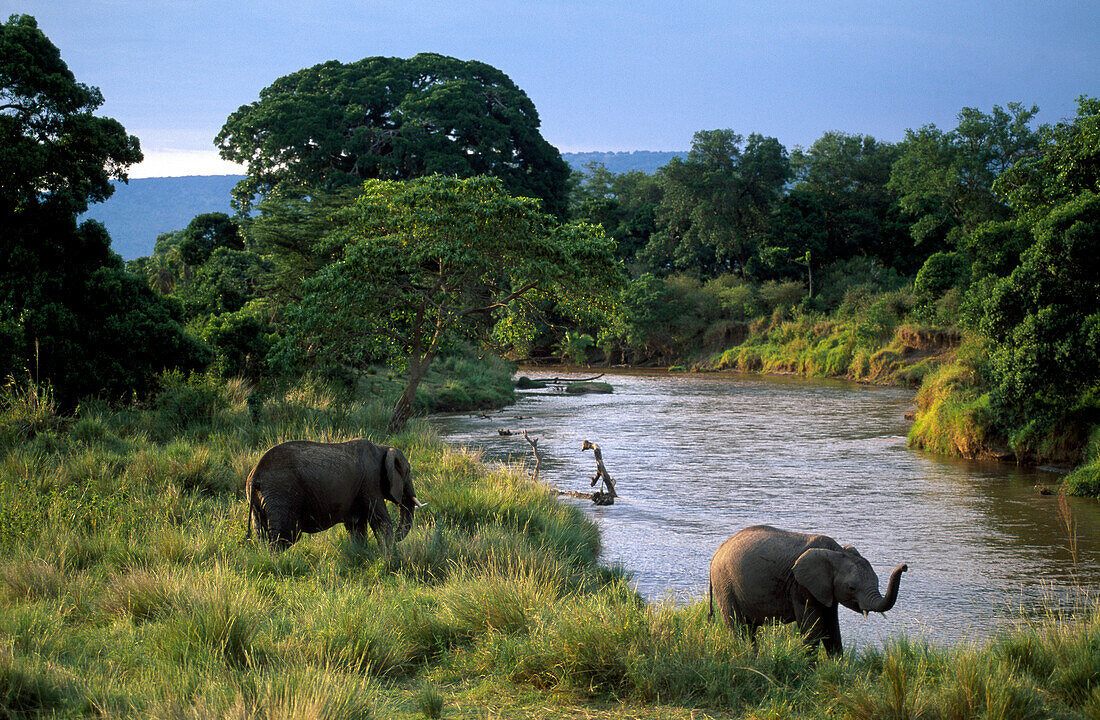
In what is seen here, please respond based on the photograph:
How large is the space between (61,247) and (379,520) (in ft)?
34.1

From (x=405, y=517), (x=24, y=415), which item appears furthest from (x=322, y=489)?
(x=24, y=415)

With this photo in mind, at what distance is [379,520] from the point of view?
27.2 feet

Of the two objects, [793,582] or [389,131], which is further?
[389,131]

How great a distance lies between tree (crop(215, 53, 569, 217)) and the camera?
40.6m

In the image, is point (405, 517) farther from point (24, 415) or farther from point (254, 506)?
point (24, 415)

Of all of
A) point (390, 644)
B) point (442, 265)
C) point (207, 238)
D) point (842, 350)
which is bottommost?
point (390, 644)

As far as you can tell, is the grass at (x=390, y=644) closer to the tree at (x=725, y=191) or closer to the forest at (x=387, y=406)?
the forest at (x=387, y=406)

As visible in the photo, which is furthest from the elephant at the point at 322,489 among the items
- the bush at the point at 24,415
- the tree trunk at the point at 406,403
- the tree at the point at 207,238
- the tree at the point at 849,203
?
the tree at the point at 849,203

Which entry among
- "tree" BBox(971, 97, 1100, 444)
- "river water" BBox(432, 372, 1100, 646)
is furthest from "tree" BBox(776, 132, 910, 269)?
"tree" BBox(971, 97, 1100, 444)

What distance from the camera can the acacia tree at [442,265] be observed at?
16422 millimetres

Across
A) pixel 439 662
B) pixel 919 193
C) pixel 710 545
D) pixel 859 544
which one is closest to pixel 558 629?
pixel 439 662

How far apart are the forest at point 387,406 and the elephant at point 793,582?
0.29 meters

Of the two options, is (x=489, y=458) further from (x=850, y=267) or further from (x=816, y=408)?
(x=850, y=267)

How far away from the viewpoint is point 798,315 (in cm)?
5250
